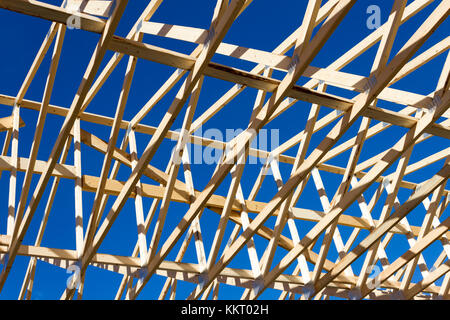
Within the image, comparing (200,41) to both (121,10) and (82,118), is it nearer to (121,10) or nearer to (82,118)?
(121,10)

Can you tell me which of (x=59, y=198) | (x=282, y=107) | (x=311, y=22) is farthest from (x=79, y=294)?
(x=59, y=198)

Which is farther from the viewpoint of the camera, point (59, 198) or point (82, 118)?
point (59, 198)

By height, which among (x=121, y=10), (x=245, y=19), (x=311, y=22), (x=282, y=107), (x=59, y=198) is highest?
(x=59, y=198)

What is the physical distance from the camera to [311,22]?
580 centimetres

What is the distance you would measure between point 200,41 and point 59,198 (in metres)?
27.1

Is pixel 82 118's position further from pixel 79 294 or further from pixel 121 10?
pixel 121 10

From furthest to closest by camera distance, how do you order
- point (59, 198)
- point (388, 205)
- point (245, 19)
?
point (59, 198) < point (245, 19) < point (388, 205)

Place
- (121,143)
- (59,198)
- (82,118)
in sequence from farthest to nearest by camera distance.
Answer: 1. (59,198)
2. (121,143)
3. (82,118)

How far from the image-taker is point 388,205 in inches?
362

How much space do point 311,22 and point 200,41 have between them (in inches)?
49.5
